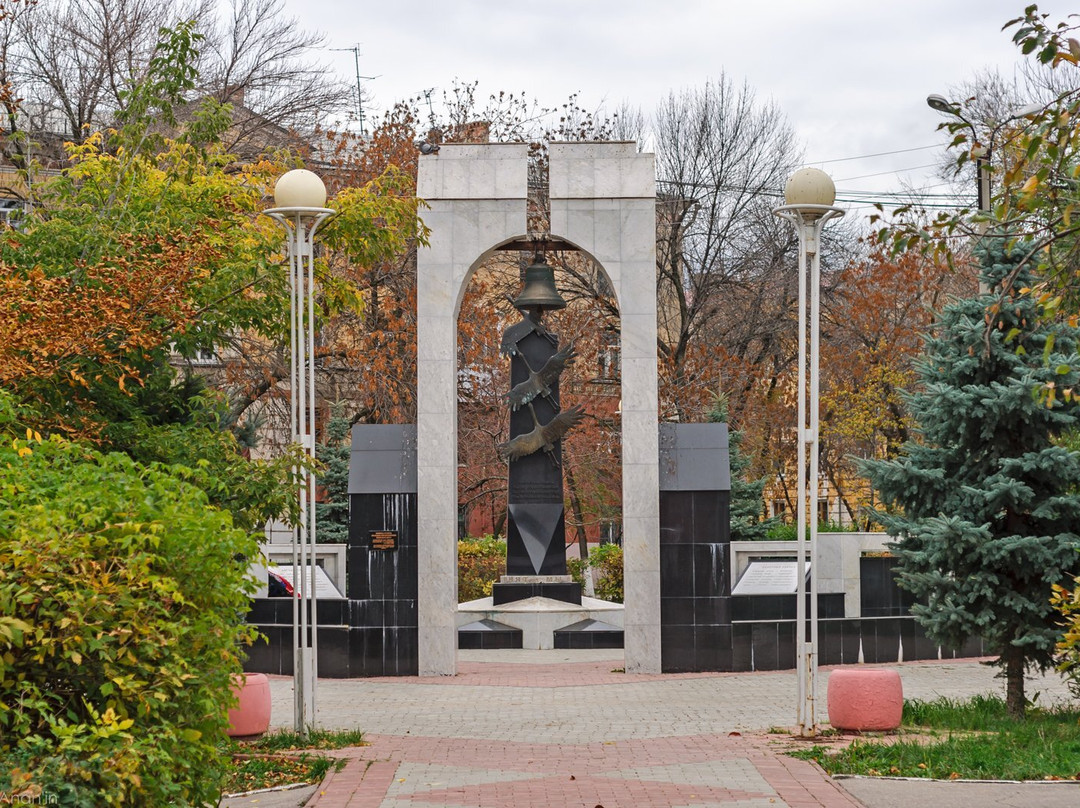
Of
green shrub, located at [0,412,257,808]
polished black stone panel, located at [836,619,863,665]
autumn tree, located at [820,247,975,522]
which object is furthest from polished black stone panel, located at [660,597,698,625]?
autumn tree, located at [820,247,975,522]

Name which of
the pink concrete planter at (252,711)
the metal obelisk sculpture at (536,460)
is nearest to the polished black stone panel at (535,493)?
the metal obelisk sculpture at (536,460)

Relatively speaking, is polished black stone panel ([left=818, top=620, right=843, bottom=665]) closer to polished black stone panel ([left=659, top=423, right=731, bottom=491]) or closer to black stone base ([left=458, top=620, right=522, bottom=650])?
polished black stone panel ([left=659, top=423, right=731, bottom=491])

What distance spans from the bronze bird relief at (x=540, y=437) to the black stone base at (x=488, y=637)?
2922 millimetres

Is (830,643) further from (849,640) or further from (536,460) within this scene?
(536,460)

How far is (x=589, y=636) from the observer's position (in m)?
20.8

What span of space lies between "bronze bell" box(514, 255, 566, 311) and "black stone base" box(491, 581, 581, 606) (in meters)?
4.41

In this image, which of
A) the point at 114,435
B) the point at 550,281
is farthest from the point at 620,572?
the point at 114,435

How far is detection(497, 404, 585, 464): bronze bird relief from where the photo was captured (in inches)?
866

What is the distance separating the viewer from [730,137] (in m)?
34.6

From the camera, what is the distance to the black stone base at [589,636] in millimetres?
20688

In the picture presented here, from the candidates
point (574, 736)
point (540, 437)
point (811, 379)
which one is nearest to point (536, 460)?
point (540, 437)

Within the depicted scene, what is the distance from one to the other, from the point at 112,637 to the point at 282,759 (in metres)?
4.79

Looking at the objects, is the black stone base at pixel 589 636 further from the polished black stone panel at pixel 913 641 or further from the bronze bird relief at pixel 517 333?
the bronze bird relief at pixel 517 333

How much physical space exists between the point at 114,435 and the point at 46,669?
458 cm
